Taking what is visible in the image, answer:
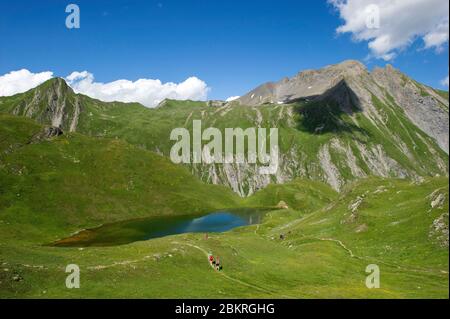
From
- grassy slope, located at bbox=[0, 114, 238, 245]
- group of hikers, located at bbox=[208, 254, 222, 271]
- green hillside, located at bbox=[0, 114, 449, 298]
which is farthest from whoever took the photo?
grassy slope, located at bbox=[0, 114, 238, 245]

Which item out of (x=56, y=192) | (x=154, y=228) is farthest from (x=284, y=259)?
(x=56, y=192)

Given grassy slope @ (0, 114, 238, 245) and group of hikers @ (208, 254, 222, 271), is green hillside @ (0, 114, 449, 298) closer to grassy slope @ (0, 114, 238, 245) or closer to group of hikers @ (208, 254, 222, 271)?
group of hikers @ (208, 254, 222, 271)

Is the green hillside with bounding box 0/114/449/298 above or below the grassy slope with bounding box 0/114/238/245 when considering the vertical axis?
below

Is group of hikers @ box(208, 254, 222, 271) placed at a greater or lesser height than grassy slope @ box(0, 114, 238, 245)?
lesser

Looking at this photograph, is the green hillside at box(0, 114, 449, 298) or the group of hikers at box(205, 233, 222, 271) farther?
the group of hikers at box(205, 233, 222, 271)

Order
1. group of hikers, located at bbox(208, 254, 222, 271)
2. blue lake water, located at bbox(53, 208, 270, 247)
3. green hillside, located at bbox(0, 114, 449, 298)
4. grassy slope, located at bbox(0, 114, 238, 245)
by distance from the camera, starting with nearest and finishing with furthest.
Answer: green hillside, located at bbox(0, 114, 449, 298) < group of hikers, located at bbox(208, 254, 222, 271) < blue lake water, located at bbox(53, 208, 270, 247) < grassy slope, located at bbox(0, 114, 238, 245)

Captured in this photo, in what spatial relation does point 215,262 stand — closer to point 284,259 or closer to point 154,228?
point 284,259

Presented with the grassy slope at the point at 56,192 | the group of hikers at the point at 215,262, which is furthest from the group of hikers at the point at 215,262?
the grassy slope at the point at 56,192

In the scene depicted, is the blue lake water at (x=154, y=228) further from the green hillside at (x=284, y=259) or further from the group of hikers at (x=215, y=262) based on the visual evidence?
the group of hikers at (x=215, y=262)

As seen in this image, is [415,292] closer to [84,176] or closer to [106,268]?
[106,268]

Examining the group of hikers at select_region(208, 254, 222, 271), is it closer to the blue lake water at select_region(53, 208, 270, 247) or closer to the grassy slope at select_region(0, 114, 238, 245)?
the blue lake water at select_region(53, 208, 270, 247)

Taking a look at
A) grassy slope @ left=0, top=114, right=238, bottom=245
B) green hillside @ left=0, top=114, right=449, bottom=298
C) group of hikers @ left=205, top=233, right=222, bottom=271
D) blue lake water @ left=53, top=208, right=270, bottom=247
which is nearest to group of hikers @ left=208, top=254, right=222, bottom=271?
group of hikers @ left=205, top=233, right=222, bottom=271

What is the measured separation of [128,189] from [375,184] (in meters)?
127
